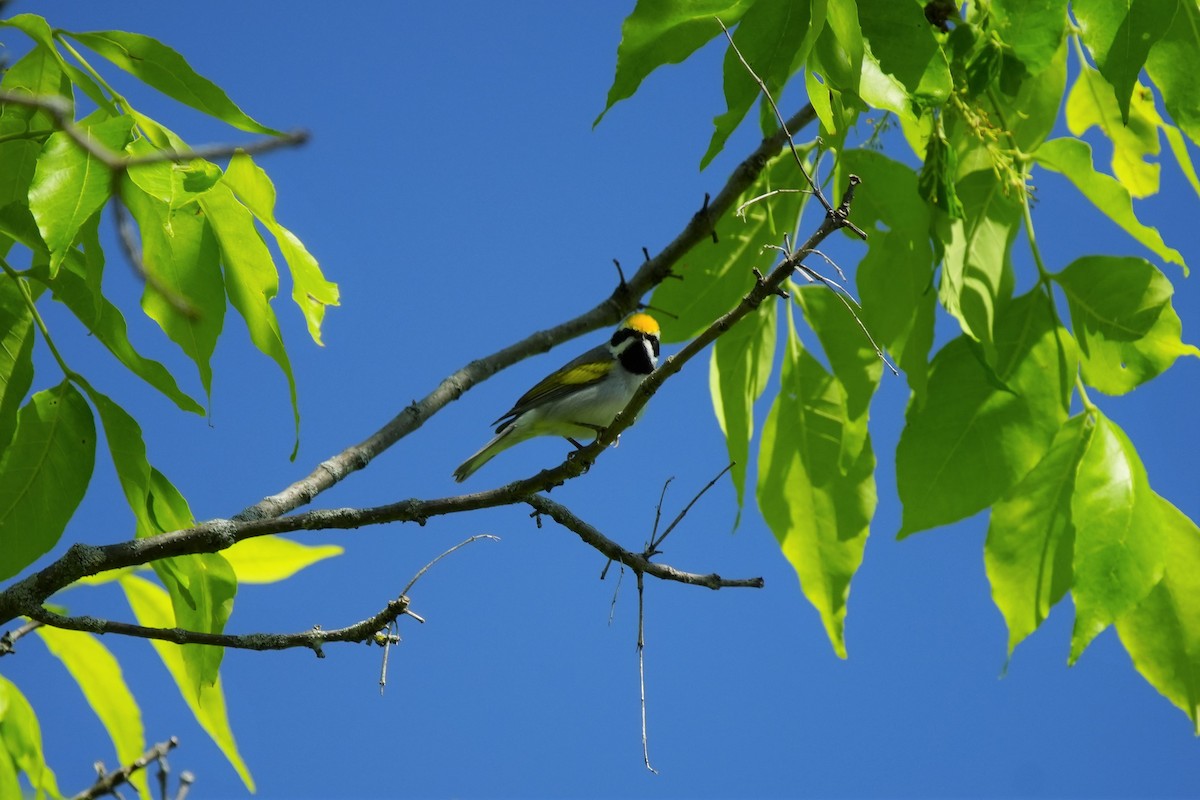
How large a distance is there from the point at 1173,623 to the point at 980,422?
0.86 m

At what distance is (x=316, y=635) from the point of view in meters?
2.91

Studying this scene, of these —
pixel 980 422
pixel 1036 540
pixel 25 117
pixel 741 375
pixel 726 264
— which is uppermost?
pixel 726 264

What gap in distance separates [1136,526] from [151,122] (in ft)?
10.0

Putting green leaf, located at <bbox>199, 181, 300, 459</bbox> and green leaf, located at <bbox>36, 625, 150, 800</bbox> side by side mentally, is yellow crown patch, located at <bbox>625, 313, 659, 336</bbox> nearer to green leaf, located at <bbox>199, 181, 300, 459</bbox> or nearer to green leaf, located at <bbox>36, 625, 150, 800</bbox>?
green leaf, located at <bbox>36, 625, 150, 800</bbox>

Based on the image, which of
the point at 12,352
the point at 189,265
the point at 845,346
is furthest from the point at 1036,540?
the point at 12,352

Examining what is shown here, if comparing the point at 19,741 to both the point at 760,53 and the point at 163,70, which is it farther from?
the point at 760,53

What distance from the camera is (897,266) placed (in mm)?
3662

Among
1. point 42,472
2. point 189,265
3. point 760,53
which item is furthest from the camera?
point 42,472

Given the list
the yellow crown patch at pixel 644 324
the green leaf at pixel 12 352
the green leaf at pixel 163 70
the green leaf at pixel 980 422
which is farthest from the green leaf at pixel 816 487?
the yellow crown patch at pixel 644 324

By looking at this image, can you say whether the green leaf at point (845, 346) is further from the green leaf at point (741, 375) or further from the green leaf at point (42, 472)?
the green leaf at point (42, 472)

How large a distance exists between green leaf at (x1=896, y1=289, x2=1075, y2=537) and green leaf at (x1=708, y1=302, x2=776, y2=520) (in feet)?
1.92

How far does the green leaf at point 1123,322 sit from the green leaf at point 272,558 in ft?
8.80

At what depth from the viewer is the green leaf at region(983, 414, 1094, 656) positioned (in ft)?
11.6

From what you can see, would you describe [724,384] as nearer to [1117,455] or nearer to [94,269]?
[1117,455]
